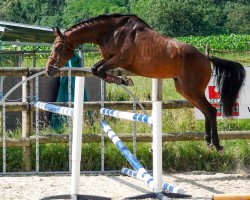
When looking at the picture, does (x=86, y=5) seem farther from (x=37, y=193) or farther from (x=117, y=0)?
(x=37, y=193)

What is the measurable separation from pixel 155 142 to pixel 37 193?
2.23 meters

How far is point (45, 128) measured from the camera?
873 centimetres

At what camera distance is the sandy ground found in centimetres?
664

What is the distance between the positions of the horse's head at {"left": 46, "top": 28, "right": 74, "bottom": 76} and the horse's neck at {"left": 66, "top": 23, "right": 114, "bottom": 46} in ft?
0.38

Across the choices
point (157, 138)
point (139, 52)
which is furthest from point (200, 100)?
point (157, 138)

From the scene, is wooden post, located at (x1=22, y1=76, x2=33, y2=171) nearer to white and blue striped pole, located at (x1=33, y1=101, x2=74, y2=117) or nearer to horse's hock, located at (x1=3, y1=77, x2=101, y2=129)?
white and blue striped pole, located at (x1=33, y1=101, x2=74, y2=117)

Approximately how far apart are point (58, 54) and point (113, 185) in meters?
1.58

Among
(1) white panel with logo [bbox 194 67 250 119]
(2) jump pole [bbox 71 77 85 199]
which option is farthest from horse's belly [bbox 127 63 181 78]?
(2) jump pole [bbox 71 77 85 199]

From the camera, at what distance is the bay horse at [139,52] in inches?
275

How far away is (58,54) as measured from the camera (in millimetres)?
6961

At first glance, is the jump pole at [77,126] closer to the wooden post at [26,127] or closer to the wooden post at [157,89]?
the wooden post at [157,89]

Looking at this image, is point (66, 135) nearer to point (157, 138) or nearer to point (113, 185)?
point (113, 185)

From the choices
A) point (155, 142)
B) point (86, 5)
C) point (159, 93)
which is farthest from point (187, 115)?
point (86, 5)

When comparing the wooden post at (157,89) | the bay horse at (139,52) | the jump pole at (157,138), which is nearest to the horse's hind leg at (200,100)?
the bay horse at (139,52)
